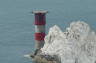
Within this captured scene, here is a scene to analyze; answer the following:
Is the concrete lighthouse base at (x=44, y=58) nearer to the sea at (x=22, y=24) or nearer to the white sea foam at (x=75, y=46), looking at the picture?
the white sea foam at (x=75, y=46)

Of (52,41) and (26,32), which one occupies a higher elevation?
(52,41)

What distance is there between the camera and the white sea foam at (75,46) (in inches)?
2066

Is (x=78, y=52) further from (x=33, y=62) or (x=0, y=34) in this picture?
(x=0, y=34)

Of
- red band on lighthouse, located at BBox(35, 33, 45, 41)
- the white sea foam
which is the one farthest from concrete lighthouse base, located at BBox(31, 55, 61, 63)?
red band on lighthouse, located at BBox(35, 33, 45, 41)

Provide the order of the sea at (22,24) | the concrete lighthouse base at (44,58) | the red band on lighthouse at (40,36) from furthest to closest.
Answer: the sea at (22,24) → the red band on lighthouse at (40,36) → the concrete lighthouse base at (44,58)

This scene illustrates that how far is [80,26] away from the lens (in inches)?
2202

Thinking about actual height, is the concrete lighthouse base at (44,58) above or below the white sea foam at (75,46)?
below

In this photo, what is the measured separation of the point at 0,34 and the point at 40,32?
25996mm

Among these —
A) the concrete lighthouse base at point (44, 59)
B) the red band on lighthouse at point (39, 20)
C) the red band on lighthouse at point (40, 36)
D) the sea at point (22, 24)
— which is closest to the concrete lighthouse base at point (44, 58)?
the concrete lighthouse base at point (44, 59)

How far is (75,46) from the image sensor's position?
176 feet

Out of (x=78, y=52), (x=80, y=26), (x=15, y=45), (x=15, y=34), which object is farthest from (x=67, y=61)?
(x=15, y=34)

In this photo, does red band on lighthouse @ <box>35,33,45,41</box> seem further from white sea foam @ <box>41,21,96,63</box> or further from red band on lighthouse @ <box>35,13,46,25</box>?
white sea foam @ <box>41,21,96,63</box>

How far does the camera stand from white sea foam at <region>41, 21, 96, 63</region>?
5247 centimetres

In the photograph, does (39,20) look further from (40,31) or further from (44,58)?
(44,58)
